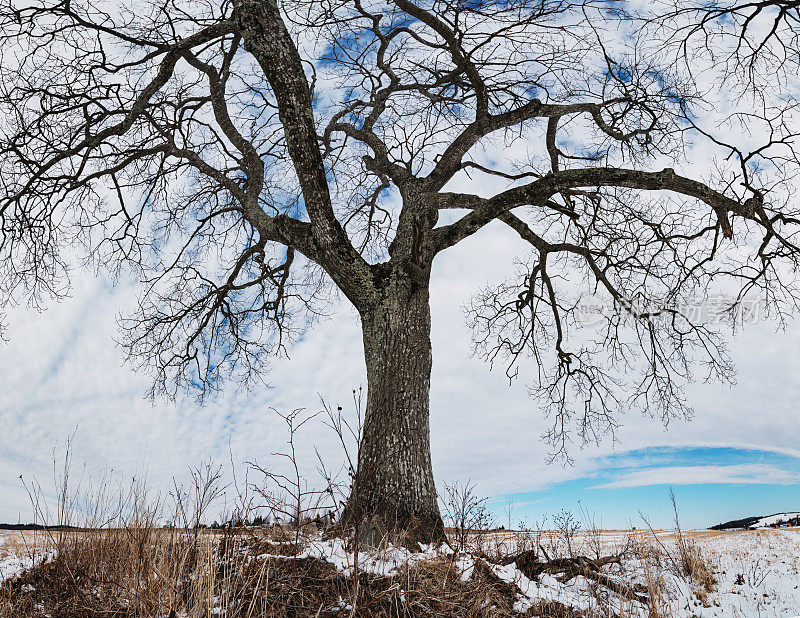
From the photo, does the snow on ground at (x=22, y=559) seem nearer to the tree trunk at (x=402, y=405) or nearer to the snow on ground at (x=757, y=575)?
the tree trunk at (x=402, y=405)

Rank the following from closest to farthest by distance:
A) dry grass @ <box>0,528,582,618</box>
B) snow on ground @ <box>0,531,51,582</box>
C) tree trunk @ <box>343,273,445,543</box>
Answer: dry grass @ <box>0,528,582,618</box> → snow on ground @ <box>0,531,51,582</box> → tree trunk @ <box>343,273,445,543</box>

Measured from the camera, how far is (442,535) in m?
6.00

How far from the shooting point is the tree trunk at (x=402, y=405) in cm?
593

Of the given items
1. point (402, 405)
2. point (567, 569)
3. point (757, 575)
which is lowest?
point (757, 575)

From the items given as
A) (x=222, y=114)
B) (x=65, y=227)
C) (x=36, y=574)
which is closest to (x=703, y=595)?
(x=36, y=574)

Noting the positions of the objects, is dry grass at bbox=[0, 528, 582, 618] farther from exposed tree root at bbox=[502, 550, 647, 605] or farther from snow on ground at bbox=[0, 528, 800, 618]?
exposed tree root at bbox=[502, 550, 647, 605]

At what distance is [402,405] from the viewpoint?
A: 6406mm

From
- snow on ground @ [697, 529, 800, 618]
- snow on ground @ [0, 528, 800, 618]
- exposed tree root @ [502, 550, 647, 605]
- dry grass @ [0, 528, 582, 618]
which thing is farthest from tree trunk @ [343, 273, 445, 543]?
snow on ground @ [697, 529, 800, 618]

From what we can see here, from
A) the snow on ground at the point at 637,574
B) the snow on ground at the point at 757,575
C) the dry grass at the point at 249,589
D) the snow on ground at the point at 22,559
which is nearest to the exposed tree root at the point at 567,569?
the snow on ground at the point at 637,574

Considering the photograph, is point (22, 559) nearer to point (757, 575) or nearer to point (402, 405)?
point (402, 405)

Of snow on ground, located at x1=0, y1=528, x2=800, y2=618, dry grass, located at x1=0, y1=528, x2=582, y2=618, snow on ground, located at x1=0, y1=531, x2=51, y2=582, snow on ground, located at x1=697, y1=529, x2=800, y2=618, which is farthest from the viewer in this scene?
snow on ground, located at x1=697, y1=529, x2=800, y2=618

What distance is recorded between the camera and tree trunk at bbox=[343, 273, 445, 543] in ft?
19.4

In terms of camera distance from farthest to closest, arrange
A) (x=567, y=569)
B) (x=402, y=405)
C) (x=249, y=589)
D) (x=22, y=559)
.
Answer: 1. (x=402, y=405)
2. (x=22, y=559)
3. (x=567, y=569)
4. (x=249, y=589)

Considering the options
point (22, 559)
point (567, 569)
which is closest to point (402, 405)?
point (567, 569)
